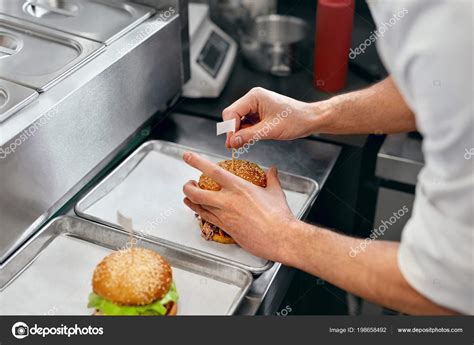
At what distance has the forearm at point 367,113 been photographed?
1710 mm

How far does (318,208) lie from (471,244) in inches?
31.7

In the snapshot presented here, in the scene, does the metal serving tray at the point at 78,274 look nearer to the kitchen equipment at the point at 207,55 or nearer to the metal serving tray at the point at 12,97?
the metal serving tray at the point at 12,97

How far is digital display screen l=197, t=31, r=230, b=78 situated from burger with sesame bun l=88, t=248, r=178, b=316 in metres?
1.00

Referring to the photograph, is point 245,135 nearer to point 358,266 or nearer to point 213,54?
point 358,266

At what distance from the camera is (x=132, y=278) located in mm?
1345

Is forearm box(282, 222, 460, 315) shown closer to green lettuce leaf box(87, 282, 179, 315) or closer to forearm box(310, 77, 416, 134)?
green lettuce leaf box(87, 282, 179, 315)

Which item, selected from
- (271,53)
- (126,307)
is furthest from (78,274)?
(271,53)

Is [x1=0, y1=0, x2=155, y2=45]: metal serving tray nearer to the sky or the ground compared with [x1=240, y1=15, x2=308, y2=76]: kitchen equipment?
nearer to the sky

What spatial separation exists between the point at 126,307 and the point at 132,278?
2.5 inches

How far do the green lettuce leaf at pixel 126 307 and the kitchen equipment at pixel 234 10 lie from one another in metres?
1.47

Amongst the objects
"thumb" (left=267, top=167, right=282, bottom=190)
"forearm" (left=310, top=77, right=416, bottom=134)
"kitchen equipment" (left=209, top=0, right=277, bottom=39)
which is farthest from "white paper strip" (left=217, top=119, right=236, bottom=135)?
"kitchen equipment" (left=209, top=0, right=277, bottom=39)

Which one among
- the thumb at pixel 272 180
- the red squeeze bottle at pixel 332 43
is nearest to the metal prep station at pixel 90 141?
the thumb at pixel 272 180

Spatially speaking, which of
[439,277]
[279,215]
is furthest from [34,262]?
[439,277]

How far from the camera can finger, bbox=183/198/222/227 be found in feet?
5.08
